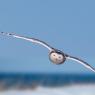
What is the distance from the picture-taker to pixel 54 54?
7.02 feet

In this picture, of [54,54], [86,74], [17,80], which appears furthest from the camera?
[17,80]

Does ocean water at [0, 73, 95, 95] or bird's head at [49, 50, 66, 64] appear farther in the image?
ocean water at [0, 73, 95, 95]

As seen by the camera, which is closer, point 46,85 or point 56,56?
point 56,56

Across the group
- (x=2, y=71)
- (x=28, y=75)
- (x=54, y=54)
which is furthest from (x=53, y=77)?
(x=54, y=54)

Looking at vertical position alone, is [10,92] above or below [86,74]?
above

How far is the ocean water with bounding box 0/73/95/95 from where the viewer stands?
2.69 m

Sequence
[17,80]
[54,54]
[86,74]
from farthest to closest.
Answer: [17,80] < [86,74] < [54,54]

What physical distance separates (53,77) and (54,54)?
530 mm

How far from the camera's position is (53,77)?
2.65 m

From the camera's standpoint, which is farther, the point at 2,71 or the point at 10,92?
the point at 10,92

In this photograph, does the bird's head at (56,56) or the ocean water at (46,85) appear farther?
the ocean water at (46,85)

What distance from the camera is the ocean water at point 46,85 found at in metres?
2.69

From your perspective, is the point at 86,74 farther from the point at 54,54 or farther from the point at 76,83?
the point at 54,54

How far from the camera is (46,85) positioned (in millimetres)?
2865
